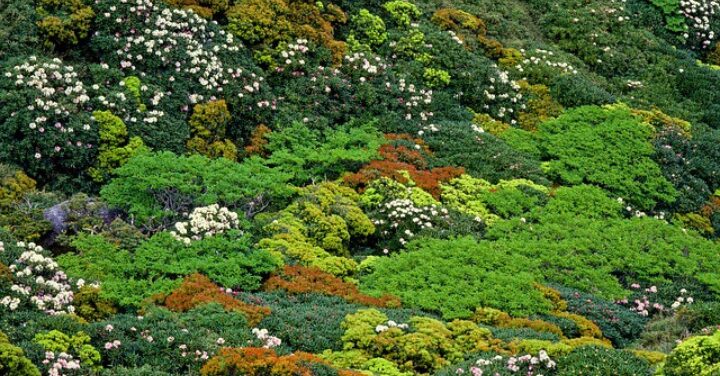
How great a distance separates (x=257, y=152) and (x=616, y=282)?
9891mm

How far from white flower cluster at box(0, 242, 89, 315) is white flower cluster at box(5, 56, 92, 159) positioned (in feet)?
15.1

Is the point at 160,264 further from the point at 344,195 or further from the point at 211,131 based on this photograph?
the point at 211,131

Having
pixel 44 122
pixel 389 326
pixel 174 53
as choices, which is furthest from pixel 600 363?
pixel 174 53

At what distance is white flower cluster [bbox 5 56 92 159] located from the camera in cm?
2617

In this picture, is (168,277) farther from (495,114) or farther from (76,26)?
(495,114)

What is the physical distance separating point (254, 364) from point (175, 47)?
14168mm

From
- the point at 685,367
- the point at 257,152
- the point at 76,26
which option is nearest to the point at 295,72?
the point at 257,152

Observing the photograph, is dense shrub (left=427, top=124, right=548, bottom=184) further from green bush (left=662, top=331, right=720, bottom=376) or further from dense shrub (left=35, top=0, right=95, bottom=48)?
→ green bush (left=662, top=331, right=720, bottom=376)

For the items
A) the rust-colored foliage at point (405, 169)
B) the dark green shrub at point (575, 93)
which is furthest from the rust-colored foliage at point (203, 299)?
the dark green shrub at point (575, 93)

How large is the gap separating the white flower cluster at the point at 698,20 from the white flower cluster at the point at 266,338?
27.4 meters

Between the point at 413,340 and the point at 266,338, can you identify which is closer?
the point at 266,338

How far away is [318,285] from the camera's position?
23406 millimetres

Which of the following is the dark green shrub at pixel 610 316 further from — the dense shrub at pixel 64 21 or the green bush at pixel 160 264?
the dense shrub at pixel 64 21

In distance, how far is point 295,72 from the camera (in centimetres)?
3216
